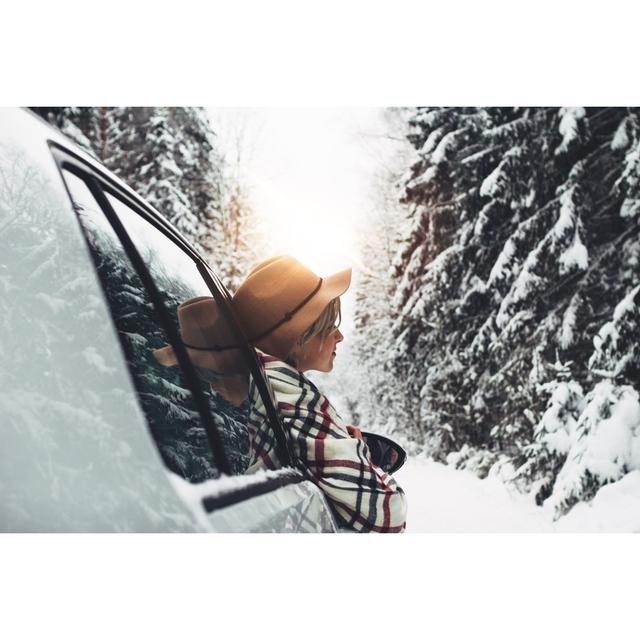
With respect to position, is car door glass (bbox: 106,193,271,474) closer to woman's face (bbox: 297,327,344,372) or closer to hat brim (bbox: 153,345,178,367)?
hat brim (bbox: 153,345,178,367)

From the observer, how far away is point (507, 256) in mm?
5102

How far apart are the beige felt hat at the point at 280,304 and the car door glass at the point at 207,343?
15cm

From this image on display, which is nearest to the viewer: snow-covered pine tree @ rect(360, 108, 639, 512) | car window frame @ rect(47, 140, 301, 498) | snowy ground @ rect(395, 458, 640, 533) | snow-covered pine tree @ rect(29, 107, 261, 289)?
car window frame @ rect(47, 140, 301, 498)

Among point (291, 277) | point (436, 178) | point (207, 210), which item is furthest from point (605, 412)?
point (207, 210)

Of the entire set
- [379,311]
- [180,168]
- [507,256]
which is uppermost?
[180,168]

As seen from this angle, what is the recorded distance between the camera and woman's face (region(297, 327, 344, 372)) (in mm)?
1271

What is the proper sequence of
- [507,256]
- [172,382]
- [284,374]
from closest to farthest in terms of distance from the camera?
[172,382] < [284,374] < [507,256]

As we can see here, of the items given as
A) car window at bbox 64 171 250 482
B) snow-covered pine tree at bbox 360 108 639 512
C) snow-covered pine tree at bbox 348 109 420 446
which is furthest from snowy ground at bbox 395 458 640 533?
car window at bbox 64 171 250 482

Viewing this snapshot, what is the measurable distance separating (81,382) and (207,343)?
1.09 feet

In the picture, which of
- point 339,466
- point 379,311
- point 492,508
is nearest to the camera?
point 339,466

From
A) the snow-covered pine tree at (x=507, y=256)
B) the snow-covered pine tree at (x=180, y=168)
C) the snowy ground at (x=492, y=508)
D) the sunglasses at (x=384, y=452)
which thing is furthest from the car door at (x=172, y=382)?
the snow-covered pine tree at (x=180, y=168)

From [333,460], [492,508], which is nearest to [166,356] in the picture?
[333,460]

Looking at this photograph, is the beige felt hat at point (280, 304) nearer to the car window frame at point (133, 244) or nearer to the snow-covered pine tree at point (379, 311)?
the car window frame at point (133, 244)

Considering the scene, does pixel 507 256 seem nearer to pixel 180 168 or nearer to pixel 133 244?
pixel 180 168
